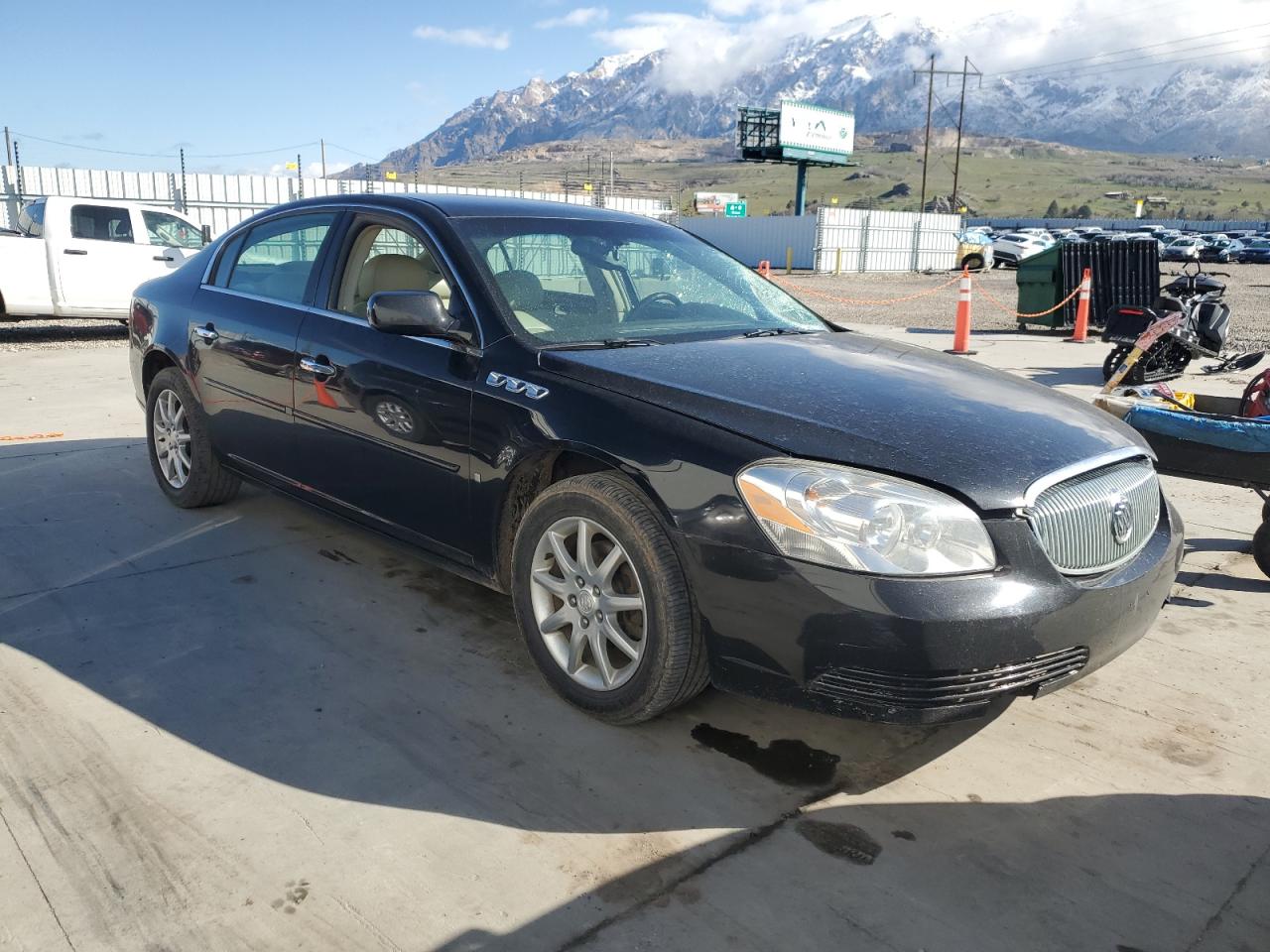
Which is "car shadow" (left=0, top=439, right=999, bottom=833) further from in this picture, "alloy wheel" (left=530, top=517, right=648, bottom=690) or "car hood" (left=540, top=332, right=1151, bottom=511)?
"car hood" (left=540, top=332, right=1151, bottom=511)

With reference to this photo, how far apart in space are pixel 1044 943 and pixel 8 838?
245 cm

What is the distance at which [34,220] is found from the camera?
1277 centimetres

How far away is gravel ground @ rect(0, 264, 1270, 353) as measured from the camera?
45.7 ft

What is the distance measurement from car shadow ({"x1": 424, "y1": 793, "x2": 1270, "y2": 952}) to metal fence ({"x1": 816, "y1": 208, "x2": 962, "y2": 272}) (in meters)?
36.9

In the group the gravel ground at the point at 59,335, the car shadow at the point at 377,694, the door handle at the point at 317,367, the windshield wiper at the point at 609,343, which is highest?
the windshield wiper at the point at 609,343

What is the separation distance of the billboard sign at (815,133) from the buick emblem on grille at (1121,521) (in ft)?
168

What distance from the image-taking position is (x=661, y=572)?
2.76 m

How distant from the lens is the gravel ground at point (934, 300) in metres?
17.3

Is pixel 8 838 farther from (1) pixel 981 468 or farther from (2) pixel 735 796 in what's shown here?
(1) pixel 981 468

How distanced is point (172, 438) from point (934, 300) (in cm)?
2169

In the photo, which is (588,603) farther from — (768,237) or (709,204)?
(709,204)

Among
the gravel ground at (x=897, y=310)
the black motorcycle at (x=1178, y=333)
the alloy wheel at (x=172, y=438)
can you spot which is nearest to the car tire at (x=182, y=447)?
the alloy wheel at (x=172, y=438)

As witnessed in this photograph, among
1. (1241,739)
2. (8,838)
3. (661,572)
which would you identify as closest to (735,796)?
(661,572)

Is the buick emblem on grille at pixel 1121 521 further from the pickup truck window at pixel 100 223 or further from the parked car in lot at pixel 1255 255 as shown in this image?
the parked car in lot at pixel 1255 255
